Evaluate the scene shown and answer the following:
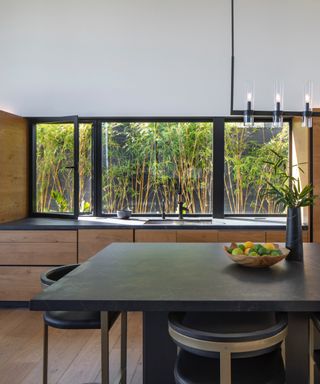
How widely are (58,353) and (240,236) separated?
2014 mm

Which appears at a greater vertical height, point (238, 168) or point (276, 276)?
point (238, 168)

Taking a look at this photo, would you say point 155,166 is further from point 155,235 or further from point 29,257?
point 29,257

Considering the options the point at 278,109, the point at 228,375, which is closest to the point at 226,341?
the point at 228,375

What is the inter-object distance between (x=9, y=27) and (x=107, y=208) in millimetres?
2512

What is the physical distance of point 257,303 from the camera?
1.38 meters

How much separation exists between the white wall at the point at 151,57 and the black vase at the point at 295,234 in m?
2.43

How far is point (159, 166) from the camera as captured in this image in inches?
176

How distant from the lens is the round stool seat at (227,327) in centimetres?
126

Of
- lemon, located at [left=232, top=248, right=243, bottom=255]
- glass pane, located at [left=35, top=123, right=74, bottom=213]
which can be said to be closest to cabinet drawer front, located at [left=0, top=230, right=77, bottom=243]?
glass pane, located at [left=35, top=123, right=74, bottom=213]

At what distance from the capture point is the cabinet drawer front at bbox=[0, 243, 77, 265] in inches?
144

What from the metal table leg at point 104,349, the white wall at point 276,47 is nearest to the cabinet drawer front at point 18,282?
the metal table leg at point 104,349

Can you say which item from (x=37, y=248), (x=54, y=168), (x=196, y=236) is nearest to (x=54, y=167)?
(x=54, y=168)

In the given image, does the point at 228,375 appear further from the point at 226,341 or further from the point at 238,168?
the point at 238,168

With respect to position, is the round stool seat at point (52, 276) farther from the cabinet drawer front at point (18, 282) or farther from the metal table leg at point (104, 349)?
the cabinet drawer front at point (18, 282)
